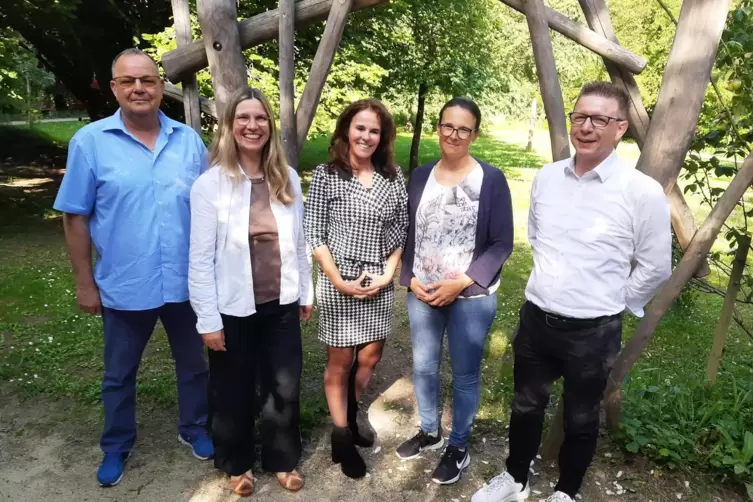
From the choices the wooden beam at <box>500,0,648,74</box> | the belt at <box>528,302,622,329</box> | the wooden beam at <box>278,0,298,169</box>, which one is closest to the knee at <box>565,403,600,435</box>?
the belt at <box>528,302,622,329</box>

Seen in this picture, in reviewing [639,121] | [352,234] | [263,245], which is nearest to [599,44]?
[639,121]

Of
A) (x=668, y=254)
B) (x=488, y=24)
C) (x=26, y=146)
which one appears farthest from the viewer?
(x=26, y=146)

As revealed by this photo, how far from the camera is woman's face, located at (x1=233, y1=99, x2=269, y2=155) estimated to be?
7.75ft

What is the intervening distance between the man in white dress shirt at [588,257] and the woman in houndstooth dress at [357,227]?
2.26 ft

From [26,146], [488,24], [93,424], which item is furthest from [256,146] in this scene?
[26,146]

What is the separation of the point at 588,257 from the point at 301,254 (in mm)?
1310

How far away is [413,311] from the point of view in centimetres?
270

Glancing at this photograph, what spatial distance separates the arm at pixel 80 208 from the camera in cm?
240

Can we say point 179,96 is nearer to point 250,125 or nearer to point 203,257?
point 250,125

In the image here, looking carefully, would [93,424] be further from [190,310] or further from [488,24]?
[488,24]

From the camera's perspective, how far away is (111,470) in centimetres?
285

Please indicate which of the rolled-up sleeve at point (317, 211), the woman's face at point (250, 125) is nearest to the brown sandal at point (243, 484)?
the rolled-up sleeve at point (317, 211)

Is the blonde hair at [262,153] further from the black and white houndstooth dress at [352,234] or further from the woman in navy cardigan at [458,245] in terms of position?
the woman in navy cardigan at [458,245]

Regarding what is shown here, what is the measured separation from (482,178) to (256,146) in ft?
3.40
